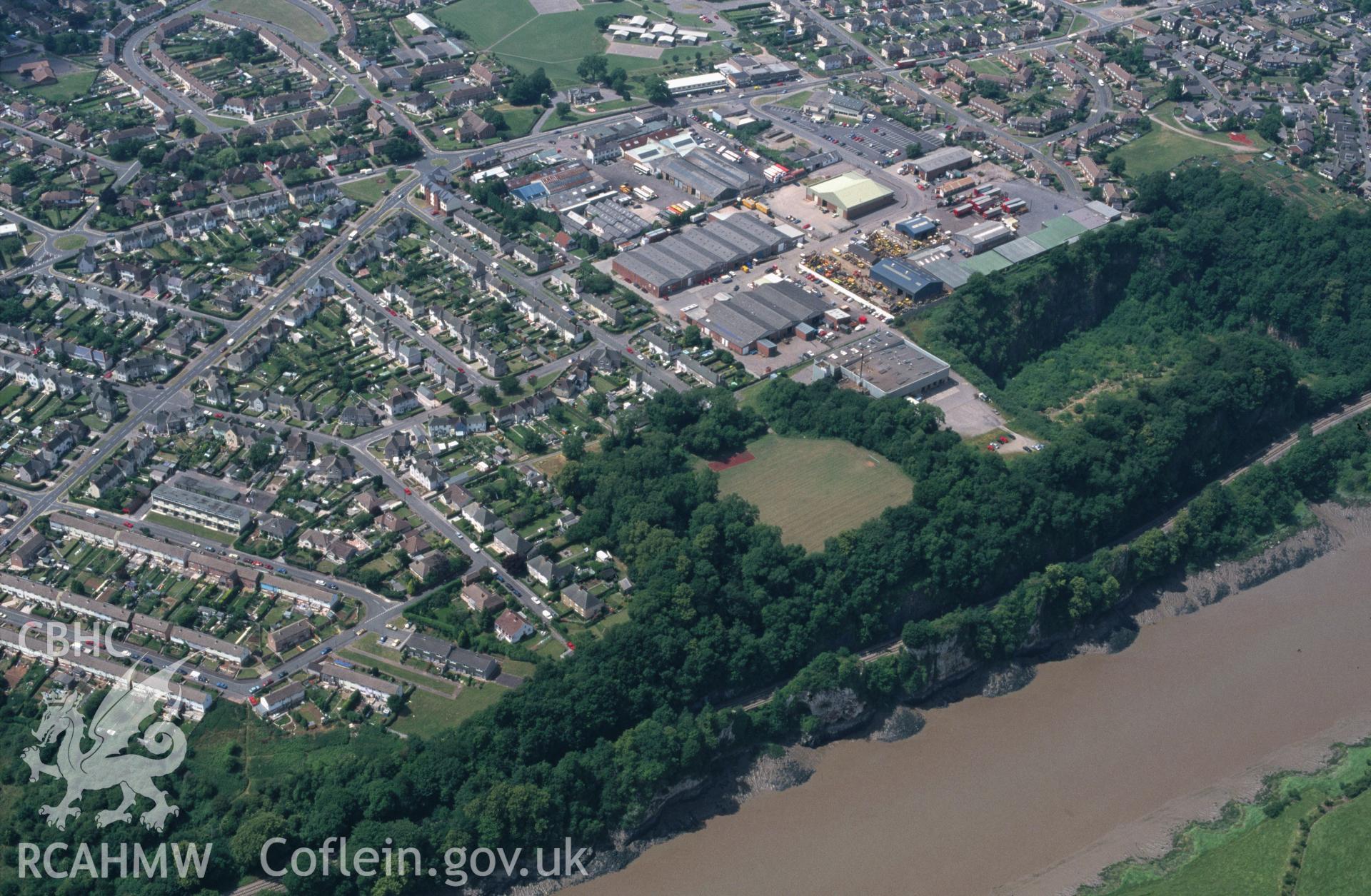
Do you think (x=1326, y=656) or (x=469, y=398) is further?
(x=469, y=398)

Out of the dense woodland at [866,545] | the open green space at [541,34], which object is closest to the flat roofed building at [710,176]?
the open green space at [541,34]

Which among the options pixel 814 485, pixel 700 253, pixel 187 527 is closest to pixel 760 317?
pixel 700 253

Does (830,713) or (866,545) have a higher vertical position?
(866,545)

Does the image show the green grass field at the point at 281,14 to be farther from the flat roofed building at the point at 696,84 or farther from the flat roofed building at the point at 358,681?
the flat roofed building at the point at 358,681

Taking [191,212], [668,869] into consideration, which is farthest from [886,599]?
[191,212]

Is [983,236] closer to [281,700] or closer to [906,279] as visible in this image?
[906,279]

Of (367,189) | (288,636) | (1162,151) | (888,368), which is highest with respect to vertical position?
(1162,151)

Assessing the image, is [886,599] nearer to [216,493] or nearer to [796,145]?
[216,493]
